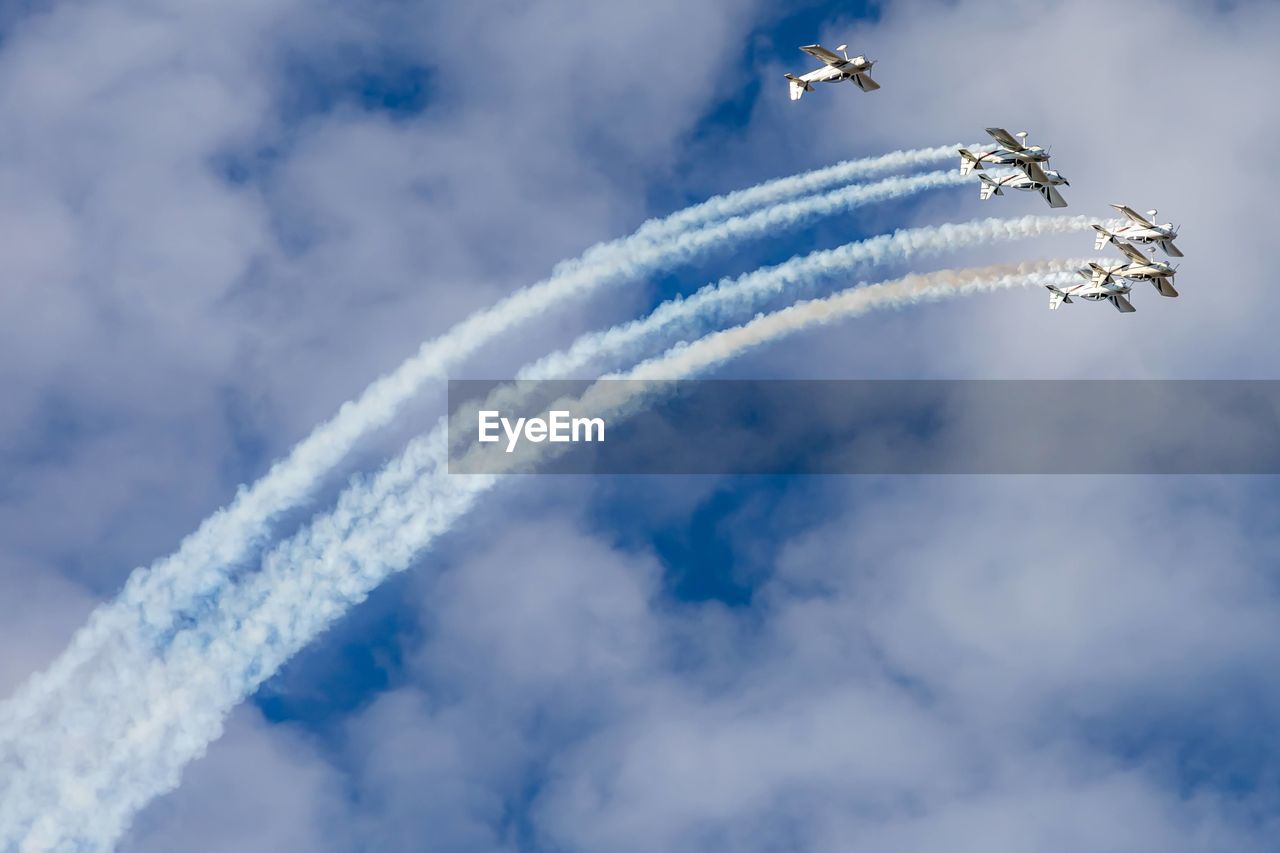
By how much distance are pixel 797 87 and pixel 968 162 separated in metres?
10.3

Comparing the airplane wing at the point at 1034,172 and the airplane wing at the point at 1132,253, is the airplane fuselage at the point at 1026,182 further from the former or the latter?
the airplane wing at the point at 1132,253

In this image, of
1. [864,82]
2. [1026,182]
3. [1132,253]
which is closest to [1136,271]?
[1132,253]

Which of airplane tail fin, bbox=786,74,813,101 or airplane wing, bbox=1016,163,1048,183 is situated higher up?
airplane tail fin, bbox=786,74,813,101

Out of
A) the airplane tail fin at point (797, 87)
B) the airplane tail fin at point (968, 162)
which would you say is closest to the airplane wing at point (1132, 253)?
the airplane tail fin at point (968, 162)

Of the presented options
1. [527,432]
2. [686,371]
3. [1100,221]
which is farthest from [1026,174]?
[527,432]

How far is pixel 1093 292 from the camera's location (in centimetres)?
10656

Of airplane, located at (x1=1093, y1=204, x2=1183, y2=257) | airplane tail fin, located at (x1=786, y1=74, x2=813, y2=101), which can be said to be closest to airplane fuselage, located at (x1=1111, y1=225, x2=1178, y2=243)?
airplane, located at (x1=1093, y1=204, x2=1183, y2=257)

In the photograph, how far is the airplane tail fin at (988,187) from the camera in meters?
106

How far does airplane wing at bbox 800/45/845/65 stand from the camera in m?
102

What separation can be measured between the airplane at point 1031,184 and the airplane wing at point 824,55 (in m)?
10.2

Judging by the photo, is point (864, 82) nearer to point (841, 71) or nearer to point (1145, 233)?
point (841, 71)

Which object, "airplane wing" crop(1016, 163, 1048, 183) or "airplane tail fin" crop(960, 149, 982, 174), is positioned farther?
"airplane tail fin" crop(960, 149, 982, 174)

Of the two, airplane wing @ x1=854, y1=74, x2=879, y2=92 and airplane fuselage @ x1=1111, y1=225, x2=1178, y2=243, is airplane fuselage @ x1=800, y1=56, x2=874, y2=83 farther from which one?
airplane fuselage @ x1=1111, y1=225, x2=1178, y2=243

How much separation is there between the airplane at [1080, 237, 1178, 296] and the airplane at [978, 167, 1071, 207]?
12.8 ft
